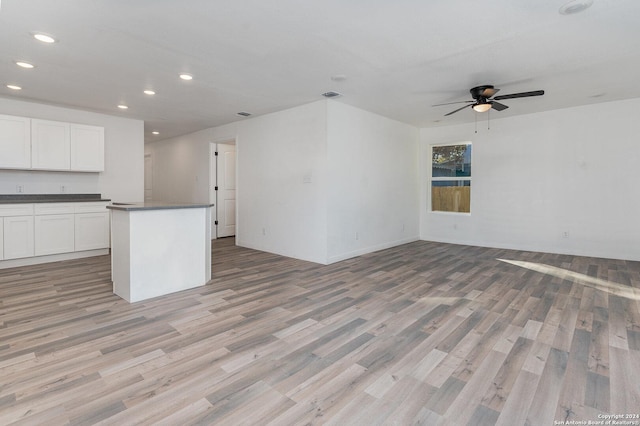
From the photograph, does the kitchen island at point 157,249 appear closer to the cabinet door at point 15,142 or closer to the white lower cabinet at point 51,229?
the white lower cabinet at point 51,229

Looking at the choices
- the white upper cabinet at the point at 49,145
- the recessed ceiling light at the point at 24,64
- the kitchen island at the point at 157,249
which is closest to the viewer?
the kitchen island at the point at 157,249

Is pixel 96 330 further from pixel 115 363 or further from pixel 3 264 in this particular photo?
pixel 3 264

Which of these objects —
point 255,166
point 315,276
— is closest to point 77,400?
point 315,276

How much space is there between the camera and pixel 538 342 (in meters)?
2.42

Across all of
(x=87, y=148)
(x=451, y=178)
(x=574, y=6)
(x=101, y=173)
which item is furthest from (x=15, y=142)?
(x=451, y=178)

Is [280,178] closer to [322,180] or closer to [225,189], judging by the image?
[322,180]

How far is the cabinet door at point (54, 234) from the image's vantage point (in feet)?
15.6

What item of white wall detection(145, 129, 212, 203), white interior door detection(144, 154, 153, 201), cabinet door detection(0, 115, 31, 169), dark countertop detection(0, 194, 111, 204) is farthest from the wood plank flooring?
white interior door detection(144, 154, 153, 201)

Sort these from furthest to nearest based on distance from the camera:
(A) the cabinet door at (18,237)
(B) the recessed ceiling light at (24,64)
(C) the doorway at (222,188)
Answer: (C) the doorway at (222,188) < (A) the cabinet door at (18,237) < (B) the recessed ceiling light at (24,64)

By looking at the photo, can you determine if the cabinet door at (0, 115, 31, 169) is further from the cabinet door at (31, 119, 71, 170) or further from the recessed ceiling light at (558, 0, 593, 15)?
the recessed ceiling light at (558, 0, 593, 15)

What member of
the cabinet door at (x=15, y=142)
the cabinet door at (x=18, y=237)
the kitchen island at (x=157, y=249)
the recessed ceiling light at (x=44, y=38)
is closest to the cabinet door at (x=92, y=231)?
the cabinet door at (x=18, y=237)

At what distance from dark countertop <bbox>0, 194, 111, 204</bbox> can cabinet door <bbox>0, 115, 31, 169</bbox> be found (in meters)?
0.56

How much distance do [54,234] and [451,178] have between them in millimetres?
7273

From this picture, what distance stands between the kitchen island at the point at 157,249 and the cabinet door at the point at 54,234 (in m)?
2.18
